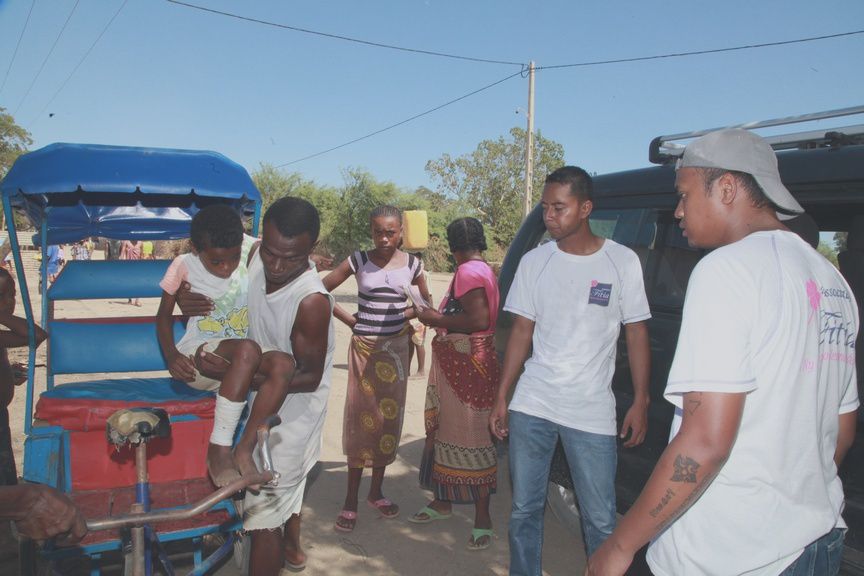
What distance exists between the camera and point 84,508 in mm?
2920

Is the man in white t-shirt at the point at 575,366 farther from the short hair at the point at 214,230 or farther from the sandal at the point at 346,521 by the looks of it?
the short hair at the point at 214,230

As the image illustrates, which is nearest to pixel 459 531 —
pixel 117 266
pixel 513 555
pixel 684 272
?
pixel 513 555

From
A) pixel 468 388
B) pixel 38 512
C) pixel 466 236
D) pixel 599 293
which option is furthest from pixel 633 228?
pixel 38 512

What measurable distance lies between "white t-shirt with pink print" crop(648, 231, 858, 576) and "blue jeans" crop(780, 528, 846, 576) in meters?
0.04

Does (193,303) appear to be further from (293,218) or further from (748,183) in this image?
(748,183)

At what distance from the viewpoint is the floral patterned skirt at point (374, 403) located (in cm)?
408

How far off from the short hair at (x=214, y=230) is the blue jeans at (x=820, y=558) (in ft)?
9.08

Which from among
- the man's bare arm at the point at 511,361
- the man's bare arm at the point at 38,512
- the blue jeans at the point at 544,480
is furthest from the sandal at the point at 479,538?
the man's bare arm at the point at 38,512

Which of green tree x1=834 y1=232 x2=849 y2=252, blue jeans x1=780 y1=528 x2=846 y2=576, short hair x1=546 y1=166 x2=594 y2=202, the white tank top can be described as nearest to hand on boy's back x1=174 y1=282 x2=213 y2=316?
the white tank top

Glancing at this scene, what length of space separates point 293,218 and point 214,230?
0.94 meters

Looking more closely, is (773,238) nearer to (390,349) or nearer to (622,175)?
(622,175)

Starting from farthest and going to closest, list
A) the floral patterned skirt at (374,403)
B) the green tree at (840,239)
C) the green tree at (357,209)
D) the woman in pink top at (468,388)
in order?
the green tree at (357,209) < the floral patterned skirt at (374,403) < the woman in pink top at (468,388) < the green tree at (840,239)

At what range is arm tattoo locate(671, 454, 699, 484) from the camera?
143 centimetres

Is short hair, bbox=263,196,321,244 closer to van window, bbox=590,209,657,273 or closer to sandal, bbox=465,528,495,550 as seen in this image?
van window, bbox=590,209,657,273
